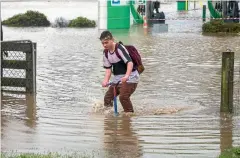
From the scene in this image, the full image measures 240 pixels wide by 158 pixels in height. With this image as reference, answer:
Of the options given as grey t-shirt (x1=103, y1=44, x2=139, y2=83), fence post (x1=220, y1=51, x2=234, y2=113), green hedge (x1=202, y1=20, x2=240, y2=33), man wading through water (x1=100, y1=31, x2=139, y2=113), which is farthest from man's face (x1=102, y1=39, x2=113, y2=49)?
green hedge (x1=202, y1=20, x2=240, y2=33)

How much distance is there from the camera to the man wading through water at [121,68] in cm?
1072

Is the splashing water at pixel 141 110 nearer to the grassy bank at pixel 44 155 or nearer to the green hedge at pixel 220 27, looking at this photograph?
the grassy bank at pixel 44 155

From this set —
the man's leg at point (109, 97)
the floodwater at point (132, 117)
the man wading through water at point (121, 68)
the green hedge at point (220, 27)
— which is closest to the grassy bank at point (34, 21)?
the green hedge at point (220, 27)

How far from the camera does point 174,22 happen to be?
42375mm

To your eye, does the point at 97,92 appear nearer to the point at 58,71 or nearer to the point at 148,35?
the point at 58,71

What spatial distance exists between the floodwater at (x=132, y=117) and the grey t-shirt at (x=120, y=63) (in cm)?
66

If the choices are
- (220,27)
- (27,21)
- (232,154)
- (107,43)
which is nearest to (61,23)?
(27,21)

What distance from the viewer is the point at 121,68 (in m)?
11.1

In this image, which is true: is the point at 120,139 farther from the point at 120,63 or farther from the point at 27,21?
the point at 27,21

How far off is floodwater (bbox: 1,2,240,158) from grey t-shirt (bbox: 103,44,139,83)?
2.17 feet

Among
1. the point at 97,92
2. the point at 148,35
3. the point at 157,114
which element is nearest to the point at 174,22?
the point at 148,35

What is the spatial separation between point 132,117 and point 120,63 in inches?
35.7

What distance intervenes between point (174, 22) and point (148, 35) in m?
11.2

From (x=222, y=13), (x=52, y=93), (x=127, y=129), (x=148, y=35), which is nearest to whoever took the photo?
(x=127, y=129)
